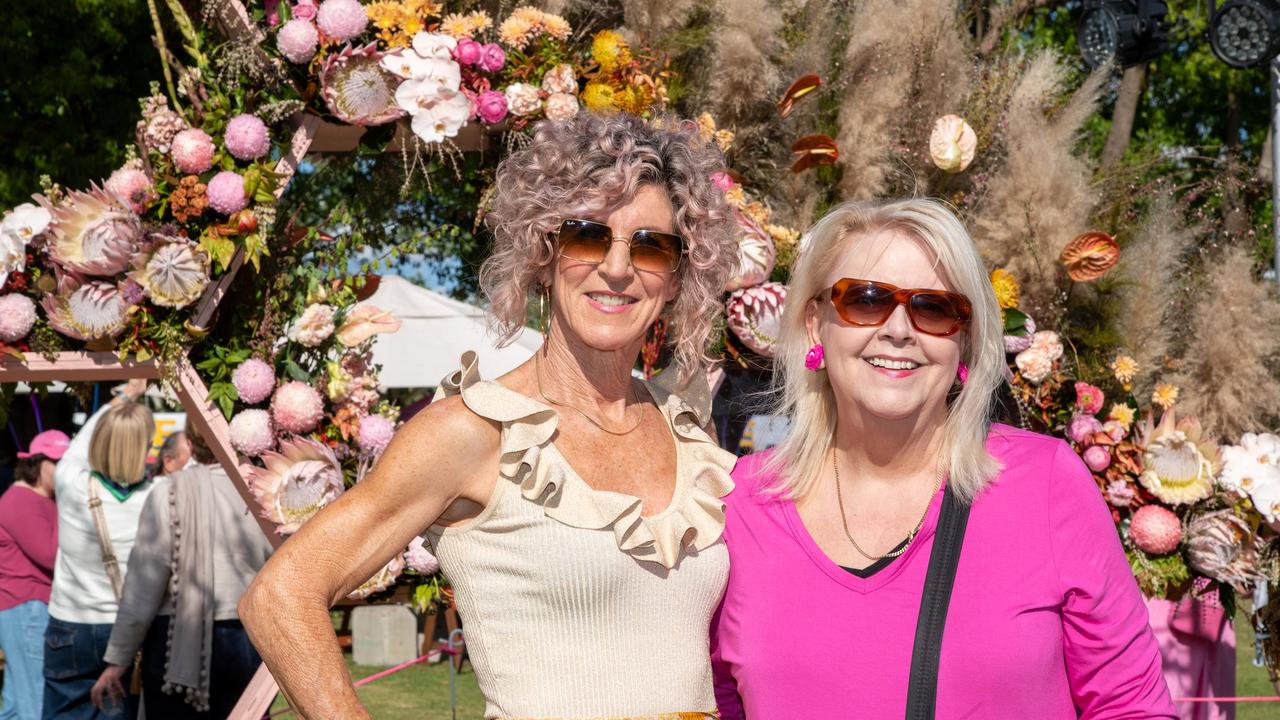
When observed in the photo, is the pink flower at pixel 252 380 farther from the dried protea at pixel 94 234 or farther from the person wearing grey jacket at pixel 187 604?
the person wearing grey jacket at pixel 187 604

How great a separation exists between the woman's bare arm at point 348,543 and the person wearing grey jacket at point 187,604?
2.88 m

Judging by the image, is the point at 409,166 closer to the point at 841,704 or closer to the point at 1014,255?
the point at 1014,255

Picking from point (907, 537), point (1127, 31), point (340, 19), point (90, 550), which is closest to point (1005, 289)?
point (907, 537)

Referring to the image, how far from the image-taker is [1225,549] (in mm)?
3693

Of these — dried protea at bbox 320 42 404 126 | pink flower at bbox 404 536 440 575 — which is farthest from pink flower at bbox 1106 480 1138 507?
dried protea at bbox 320 42 404 126

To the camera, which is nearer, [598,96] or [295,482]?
[295,482]

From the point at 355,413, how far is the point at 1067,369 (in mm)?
2268

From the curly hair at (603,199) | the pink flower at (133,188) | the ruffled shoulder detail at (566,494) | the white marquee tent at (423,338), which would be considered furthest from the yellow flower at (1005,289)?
the white marquee tent at (423,338)

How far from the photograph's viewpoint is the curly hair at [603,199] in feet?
7.01

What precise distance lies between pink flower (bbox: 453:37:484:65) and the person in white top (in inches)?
106

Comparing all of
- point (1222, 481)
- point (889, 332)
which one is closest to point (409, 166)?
point (889, 332)

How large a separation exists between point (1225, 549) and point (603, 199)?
8.55ft

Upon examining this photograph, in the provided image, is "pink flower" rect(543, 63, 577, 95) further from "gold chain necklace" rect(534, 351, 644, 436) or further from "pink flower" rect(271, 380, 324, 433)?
"gold chain necklace" rect(534, 351, 644, 436)

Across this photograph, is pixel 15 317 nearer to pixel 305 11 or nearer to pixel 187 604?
pixel 305 11
